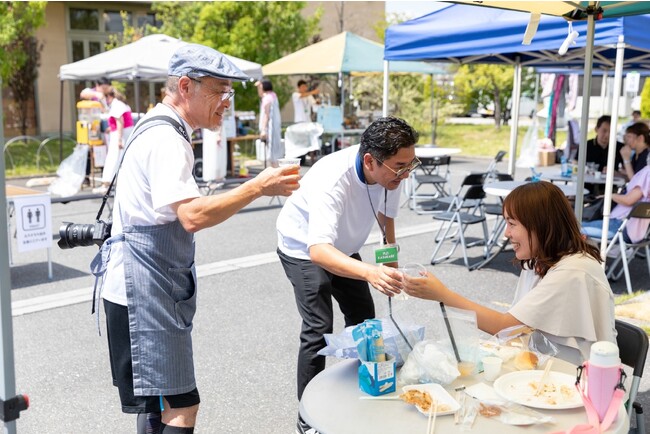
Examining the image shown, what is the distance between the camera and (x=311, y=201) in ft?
10.2

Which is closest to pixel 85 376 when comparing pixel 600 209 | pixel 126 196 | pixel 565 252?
pixel 126 196

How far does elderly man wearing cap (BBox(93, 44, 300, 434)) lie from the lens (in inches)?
89.4

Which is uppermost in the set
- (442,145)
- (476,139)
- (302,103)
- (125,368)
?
(302,103)

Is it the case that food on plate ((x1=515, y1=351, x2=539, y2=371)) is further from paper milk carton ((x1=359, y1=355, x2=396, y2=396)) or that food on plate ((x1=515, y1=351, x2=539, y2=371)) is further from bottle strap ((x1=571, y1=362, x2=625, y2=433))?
paper milk carton ((x1=359, y1=355, x2=396, y2=396))

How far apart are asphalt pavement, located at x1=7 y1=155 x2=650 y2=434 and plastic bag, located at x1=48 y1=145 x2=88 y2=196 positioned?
3.21 m

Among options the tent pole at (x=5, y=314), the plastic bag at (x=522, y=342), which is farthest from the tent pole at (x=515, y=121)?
the tent pole at (x=5, y=314)

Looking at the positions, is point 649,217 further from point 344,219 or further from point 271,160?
Answer: point 271,160

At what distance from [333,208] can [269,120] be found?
10.00 meters

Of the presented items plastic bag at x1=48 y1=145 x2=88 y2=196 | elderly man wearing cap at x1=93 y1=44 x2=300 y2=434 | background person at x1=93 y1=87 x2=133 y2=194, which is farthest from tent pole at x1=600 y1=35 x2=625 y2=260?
plastic bag at x1=48 y1=145 x2=88 y2=196

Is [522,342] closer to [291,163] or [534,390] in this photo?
[534,390]

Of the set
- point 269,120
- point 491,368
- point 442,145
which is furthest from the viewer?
point 442,145

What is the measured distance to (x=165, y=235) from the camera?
2.39 metres

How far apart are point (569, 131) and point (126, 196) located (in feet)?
44.6

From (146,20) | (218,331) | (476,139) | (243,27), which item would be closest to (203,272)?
(218,331)
